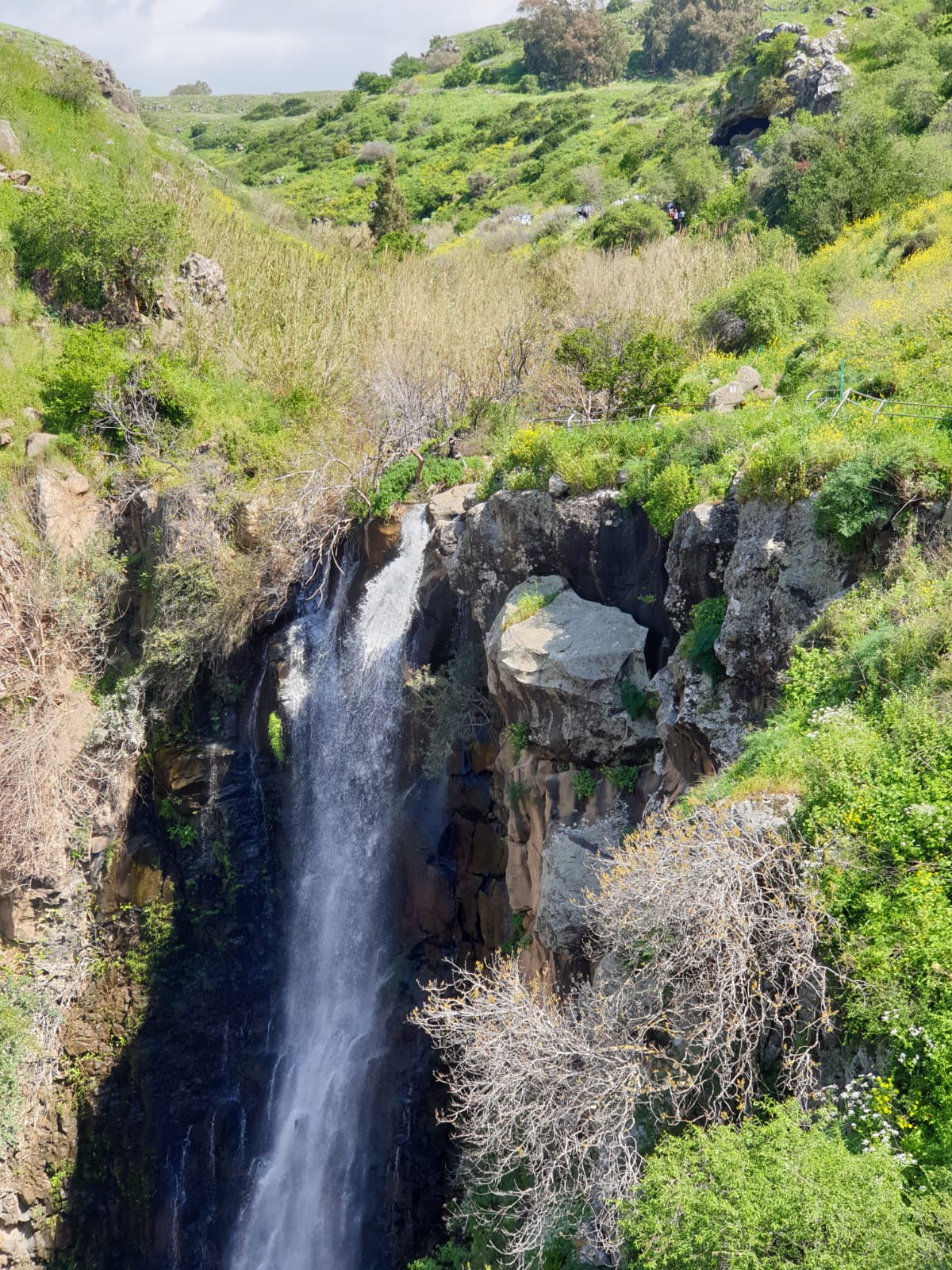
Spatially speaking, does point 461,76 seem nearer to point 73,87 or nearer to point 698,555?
point 73,87

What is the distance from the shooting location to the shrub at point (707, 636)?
11.9 metres

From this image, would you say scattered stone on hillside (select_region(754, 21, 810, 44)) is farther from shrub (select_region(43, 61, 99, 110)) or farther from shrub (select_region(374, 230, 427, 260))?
shrub (select_region(43, 61, 99, 110))

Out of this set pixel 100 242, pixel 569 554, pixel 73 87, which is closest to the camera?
pixel 569 554

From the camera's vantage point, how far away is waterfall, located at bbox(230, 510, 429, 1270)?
16453 mm

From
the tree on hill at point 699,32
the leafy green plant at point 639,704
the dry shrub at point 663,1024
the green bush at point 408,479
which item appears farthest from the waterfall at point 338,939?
the tree on hill at point 699,32

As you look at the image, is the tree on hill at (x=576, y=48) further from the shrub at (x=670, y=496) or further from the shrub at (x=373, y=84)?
the shrub at (x=670, y=496)

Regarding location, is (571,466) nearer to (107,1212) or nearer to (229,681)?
(229,681)

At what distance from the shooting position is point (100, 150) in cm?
3067

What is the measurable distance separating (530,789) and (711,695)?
3.96m

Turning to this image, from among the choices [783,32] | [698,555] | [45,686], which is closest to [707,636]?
[698,555]

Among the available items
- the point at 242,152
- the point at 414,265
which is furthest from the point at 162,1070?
the point at 242,152

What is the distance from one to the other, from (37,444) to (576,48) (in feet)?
198

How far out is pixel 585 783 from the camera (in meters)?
13.8

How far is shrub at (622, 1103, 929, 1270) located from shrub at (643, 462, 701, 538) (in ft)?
26.5
